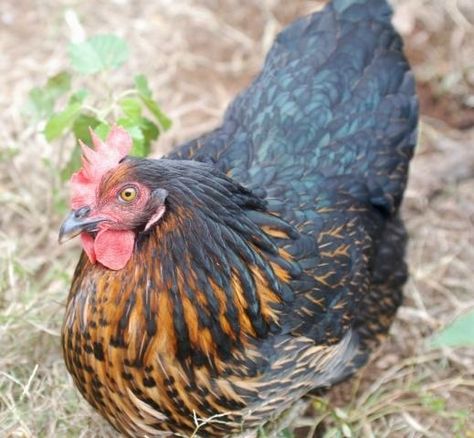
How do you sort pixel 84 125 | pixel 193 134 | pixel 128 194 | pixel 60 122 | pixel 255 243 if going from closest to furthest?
pixel 128 194, pixel 255 243, pixel 60 122, pixel 84 125, pixel 193 134

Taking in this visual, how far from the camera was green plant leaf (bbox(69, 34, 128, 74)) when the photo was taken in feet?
12.0

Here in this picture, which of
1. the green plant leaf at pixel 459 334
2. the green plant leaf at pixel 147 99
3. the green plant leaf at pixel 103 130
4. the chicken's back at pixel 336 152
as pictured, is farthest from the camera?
the green plant leaf at pixel 147 99

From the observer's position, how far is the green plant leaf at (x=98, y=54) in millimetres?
3670

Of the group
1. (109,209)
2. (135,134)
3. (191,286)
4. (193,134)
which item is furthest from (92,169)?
(193,134)

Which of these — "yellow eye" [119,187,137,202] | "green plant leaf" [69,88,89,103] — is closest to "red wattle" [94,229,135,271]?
"yellow eye" [119,187,137,202]

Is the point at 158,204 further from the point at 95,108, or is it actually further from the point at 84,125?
the point at 95,108

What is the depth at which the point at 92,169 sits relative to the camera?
275 cm

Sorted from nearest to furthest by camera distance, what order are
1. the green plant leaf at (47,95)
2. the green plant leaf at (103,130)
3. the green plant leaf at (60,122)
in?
the green plant leaf at (103,130), the green plant leaf at (60,122), the green plant leaf at (47,95)

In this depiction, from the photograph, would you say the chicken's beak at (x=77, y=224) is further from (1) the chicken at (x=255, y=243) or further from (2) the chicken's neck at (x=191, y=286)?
(2) the chicken's neck at (x=191, y=286)

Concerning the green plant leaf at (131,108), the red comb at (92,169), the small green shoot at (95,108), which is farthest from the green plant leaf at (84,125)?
the red comb at (92,169)

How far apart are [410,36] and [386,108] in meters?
2.06

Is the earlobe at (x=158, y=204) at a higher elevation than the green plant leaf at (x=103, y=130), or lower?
higher

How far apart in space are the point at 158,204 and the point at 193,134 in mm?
2390

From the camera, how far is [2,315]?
3701 mm
